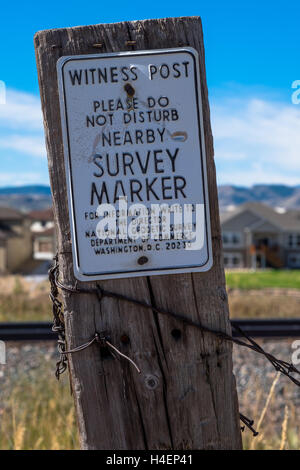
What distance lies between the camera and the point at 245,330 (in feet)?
27.3

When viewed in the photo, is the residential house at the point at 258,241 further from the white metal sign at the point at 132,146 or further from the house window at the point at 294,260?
the white metal sign at the point at 132,146

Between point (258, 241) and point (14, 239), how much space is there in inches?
934

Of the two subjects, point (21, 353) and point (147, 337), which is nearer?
point (147, 337)

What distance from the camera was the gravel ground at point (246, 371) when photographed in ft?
18.1

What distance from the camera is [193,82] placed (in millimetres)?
2016

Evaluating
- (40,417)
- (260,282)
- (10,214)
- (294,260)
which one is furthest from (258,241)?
(40,417)

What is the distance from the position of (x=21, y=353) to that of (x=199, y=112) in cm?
636

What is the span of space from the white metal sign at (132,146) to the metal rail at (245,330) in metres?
5.74

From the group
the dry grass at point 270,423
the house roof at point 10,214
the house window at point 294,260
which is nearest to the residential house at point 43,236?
the house roof at point 10,214

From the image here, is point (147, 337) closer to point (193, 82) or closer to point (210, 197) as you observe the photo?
point (210, 197)

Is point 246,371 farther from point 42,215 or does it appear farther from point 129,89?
point 42,215

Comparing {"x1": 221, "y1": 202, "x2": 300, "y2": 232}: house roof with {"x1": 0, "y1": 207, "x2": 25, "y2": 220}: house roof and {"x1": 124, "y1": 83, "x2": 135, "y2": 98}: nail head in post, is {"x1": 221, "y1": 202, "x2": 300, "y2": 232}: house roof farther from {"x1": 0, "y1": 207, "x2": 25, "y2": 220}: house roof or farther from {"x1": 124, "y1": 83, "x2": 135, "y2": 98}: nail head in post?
{"x1": 124, "y1": 83, "x2": 135, "y2": 98}: nail head in post

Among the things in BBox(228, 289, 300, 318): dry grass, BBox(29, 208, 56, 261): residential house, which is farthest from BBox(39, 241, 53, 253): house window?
BBox(228, 289, 300, 318): dry grass
